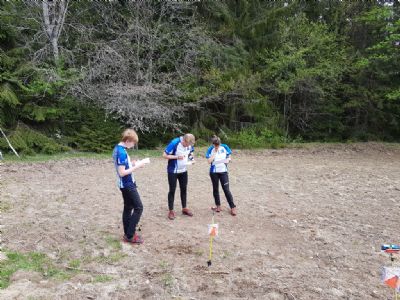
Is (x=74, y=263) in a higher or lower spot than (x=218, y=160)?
lower

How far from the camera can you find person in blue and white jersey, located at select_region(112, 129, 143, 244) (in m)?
5.33

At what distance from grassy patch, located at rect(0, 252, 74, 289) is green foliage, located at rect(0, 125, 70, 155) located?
10668mm

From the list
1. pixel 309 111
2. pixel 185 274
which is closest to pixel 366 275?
pixel 185 274

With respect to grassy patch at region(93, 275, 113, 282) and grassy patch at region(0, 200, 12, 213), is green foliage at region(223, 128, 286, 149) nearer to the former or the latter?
grassy patch at region(0, 200, 12, 213)

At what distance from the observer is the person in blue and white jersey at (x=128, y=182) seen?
533 centimetres

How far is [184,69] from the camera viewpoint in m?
18.0

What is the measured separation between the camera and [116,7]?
→ 60.2 feet

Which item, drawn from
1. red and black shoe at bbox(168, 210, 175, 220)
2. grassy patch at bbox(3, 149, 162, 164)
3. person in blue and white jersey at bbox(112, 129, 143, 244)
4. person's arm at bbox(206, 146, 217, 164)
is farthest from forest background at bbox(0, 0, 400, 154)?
person in blue and white jersey at bbox(112, 129, 143, 244)

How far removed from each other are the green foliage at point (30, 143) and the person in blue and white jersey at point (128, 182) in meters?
10.7

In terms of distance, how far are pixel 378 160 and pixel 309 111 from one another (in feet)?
25.3

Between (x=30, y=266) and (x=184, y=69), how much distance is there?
14.3 metres

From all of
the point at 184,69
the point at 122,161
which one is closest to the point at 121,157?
the point at 122,161

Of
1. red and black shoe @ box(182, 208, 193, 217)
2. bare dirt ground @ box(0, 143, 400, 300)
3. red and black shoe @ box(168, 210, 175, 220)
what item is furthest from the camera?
red and black shoe @ box(182, 208, 193, 217)

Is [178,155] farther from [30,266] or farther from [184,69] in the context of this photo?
[184,69]
